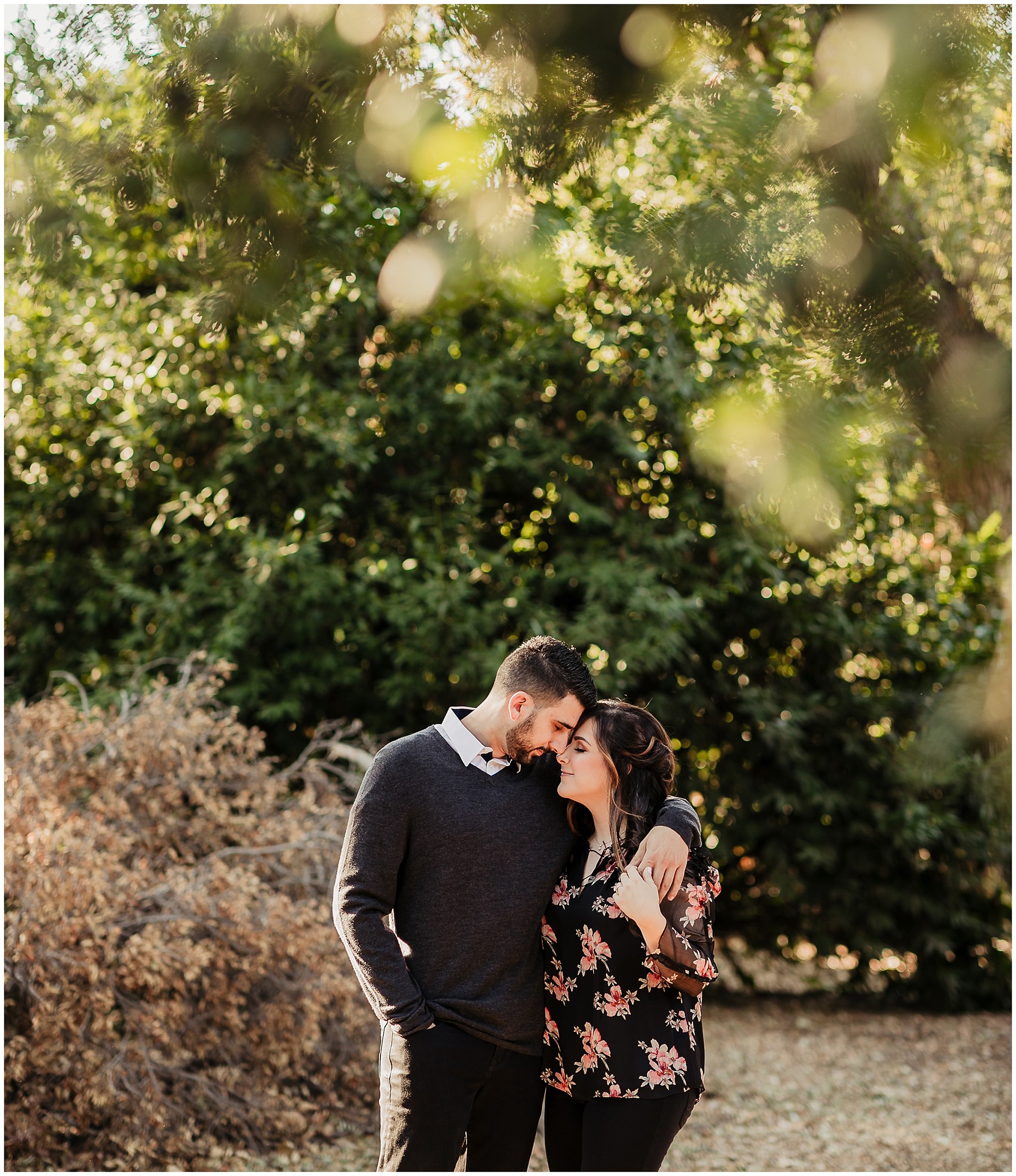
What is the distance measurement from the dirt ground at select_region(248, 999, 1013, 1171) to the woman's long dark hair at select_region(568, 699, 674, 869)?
2769 mm

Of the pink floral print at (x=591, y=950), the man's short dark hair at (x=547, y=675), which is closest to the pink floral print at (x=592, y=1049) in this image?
the pink floral print at (x=591, y=950)

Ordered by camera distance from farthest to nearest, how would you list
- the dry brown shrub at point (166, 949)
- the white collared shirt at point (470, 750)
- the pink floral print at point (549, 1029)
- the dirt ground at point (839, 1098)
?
the dirt ground at point (839, 1098) → the dry brown shrub at point (166, 949) → the white collared shirt at point (470, 750) → the pink floral print at point (549, 1029)

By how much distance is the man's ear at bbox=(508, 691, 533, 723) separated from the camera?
2660 mm

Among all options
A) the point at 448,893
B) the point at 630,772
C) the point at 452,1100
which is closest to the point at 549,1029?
the point at 452,1100

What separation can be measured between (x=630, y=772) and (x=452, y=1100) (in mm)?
872

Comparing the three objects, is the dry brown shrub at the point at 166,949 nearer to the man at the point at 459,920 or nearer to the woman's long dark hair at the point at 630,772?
the man at the point at 459,920

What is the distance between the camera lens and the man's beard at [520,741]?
2.65 m

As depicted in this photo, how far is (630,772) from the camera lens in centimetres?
265

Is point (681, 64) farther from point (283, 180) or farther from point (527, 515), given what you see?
point (527, 515)

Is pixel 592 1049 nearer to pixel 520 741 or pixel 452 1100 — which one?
pixel 452 1100

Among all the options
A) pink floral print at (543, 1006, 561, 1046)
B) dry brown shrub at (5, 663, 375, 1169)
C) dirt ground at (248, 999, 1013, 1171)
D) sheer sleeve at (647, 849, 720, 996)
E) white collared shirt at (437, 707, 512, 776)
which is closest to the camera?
sheer sleeve at (647, 849, 720, 996)

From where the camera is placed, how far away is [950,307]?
210cm

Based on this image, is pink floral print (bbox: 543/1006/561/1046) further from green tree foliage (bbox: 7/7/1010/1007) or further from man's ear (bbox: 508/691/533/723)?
green tree foliage (bbox: 7/7/1010/1007)

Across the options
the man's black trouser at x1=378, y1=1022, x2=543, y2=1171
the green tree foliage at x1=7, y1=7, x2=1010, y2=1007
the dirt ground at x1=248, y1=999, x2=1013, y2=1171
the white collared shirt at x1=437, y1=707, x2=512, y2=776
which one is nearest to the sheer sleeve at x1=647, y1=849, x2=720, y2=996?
the man's black trouser at x1=378, y1=1022, x2=543, y2=1171
